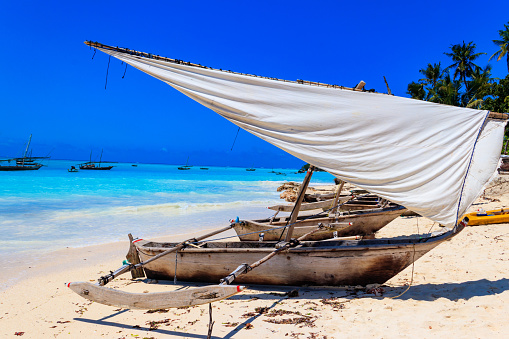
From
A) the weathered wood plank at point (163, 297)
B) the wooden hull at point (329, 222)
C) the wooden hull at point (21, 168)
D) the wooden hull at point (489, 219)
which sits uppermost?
the wooden hull at point (21, 168)

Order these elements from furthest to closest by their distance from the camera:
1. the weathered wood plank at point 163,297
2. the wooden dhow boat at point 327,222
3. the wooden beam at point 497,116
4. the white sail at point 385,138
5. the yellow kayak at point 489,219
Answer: the yellow kayak at point 489,219
the wooden dhow boat at point 327,222
the wooden beam at point 497,116
the white sail at point 385,138
the weathered wood plank at point 163,297

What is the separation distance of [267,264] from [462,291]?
→ 124 inches

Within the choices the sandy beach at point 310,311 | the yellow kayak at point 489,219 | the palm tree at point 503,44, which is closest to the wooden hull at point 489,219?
the yellow kayak at point 489,219

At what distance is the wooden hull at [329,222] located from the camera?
837 centimetres

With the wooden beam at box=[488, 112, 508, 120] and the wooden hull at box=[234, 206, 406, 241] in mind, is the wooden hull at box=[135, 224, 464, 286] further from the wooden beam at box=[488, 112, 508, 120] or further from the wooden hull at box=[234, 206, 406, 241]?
the wooden hull at box=[234, 206, 406, 241]

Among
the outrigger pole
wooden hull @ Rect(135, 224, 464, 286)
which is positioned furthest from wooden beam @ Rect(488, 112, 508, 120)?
the outrigger pole

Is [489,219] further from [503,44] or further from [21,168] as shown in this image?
[21,168]

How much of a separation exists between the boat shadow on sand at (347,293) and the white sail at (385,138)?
1191mm

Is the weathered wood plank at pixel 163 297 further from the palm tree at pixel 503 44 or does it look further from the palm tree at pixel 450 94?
the palm tree at pixel 503 44

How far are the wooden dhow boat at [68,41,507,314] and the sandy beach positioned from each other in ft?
1.56

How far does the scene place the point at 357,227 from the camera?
934 cm

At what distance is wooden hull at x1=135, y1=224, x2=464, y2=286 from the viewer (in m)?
5.00

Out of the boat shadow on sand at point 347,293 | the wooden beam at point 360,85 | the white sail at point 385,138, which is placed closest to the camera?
the boat shadow on sand at point 347,293

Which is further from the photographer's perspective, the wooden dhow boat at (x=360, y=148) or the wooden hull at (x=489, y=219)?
the wooden hull at (x=489, y=219)
